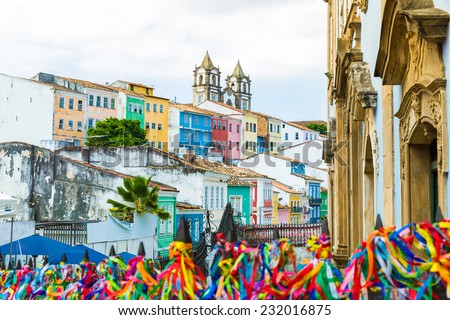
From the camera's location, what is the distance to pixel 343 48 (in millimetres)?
13500

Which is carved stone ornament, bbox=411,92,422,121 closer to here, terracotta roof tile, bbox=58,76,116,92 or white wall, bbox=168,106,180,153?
terracotta roof tile, bbox=58,76,116,92

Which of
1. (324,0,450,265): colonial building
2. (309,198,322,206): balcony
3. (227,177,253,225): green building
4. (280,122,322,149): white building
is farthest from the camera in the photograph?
(280,122,322,149): white building

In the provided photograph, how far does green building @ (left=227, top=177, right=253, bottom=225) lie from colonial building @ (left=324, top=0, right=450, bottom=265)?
30.7 meters

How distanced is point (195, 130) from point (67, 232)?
57.1 meters

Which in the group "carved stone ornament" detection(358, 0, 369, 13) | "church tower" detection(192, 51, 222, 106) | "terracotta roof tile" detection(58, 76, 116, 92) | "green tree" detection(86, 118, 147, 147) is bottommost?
"carved stone ornament" detection(358, 0, 369, 13)

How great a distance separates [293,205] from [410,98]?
175 ft

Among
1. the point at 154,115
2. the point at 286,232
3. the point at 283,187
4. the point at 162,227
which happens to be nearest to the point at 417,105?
the point at 286,232

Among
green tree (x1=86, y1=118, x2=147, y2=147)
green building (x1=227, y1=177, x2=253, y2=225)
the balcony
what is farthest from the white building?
green building (x1=227, y1=177, x2=253, y2=225)

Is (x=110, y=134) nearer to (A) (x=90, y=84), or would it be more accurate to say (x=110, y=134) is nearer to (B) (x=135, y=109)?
(A) (x=90, y=84)

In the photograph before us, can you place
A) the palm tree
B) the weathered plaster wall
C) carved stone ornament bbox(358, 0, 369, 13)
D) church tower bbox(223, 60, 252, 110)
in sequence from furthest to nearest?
church tower bbox(223, 60, 252, 110) → the weathered plaster wall → the palm tree → carved stone ornament bbox(358, 0, 369, 13)

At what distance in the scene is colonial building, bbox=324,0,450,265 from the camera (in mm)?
5738

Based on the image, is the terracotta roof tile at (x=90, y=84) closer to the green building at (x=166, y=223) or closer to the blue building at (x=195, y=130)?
the blue building at (x=195, y=130)
